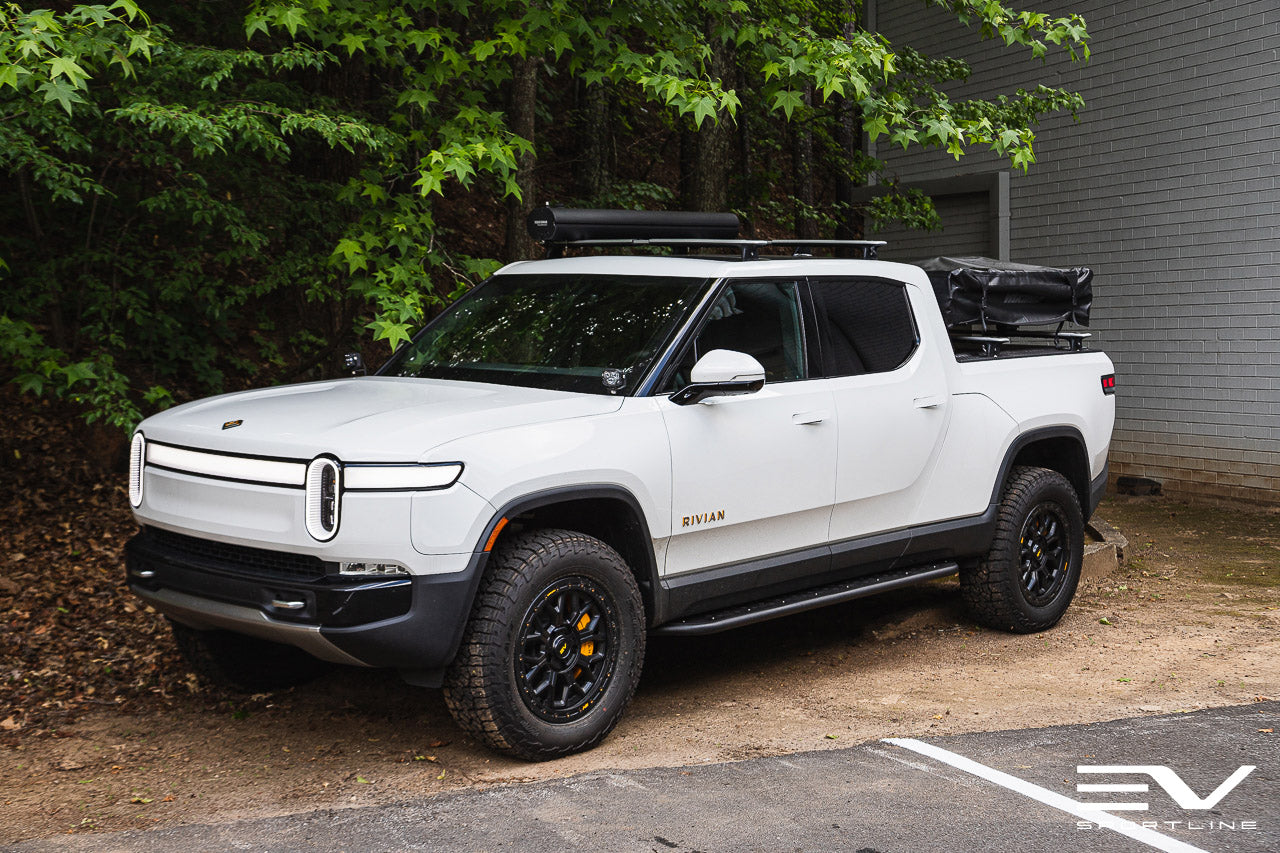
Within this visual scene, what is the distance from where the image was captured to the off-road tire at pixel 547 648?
4828 millimetres

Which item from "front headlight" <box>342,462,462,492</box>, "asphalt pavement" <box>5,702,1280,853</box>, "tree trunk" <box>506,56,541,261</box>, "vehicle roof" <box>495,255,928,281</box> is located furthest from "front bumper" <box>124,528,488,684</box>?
"tree trunk" <box>506,56,541,261</box>

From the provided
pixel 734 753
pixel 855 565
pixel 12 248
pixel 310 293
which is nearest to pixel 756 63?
pixel 310 293

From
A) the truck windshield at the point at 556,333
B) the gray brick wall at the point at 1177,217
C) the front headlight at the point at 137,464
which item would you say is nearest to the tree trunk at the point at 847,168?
the gray brick wall at the point at 1177,217

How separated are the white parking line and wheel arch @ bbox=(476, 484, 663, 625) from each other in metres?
1.21

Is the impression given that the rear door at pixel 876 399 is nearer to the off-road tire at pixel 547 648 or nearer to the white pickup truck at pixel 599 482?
the white pickup truck at pixel 599 482

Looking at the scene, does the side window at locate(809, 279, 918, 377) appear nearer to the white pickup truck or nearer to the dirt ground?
the white pickup truck

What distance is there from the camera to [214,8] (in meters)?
8.88

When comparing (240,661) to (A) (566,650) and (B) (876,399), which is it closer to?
(A) (566,650)

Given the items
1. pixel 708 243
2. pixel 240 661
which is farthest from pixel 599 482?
pixel 240 661

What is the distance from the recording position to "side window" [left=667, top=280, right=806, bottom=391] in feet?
19.0

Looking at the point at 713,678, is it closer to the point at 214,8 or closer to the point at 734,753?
the point at 734,753

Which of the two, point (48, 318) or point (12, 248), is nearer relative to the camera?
point (12, 248)

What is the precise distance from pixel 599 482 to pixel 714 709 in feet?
4.71

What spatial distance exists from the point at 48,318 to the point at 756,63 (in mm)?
5558
